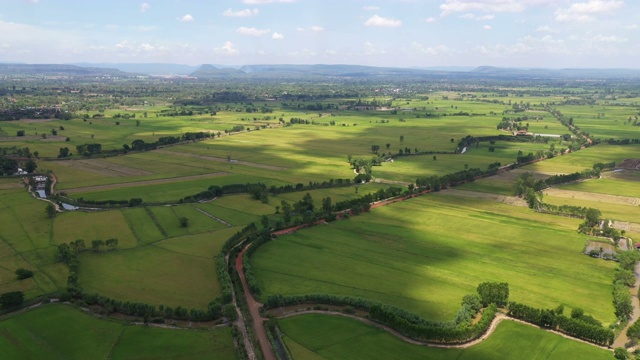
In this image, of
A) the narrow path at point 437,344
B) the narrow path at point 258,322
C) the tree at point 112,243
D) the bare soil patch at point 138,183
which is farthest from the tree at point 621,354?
the bare soil patch at point 138,183

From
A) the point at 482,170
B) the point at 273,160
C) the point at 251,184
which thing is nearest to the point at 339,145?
the point at 273,160

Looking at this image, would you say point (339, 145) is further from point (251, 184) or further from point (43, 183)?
point (43, 183)

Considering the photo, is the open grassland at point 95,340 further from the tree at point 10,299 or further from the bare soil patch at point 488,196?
the bare soil patch at point 488,196

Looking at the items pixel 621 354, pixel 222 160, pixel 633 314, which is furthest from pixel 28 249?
pixel 633 314

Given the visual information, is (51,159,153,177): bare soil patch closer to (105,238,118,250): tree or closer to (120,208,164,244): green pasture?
(120,208,164,244): green pasture

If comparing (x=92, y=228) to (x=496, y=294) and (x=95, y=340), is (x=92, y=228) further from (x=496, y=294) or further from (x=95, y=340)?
(x=496, y=294)

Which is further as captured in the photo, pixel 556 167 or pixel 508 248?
pixel 556 167
